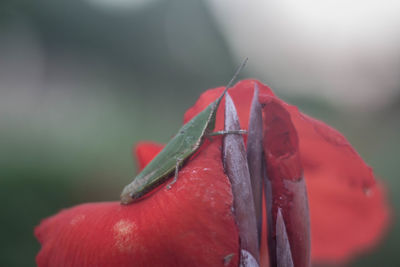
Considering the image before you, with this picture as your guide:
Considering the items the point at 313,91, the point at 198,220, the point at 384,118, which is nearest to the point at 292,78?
the point at 313,91

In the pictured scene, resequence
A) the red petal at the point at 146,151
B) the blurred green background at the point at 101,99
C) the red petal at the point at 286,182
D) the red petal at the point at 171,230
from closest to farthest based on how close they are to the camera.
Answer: the red petal at the point at 171,230, the red petal at the point at 286,182, the red petal at the point at 146,151, the blurred green background at the point at 101,99

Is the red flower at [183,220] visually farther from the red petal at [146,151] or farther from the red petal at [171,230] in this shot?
the red petal at [146,151]

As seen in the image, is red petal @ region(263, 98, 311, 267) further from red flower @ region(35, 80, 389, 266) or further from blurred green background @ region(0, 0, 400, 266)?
blurred green background @ region(0, 0, 400, 266)

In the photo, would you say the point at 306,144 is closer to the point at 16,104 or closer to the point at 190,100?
the point at 16,104

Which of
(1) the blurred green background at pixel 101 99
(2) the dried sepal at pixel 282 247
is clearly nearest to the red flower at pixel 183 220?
(2) the dried sepal at pixel 282 247

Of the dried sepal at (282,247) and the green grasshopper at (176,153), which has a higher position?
the green grasshopper at (176,153)

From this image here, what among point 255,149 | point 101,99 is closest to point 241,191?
point 255,149

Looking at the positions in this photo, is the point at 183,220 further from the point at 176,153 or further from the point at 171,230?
the point at 176,153
